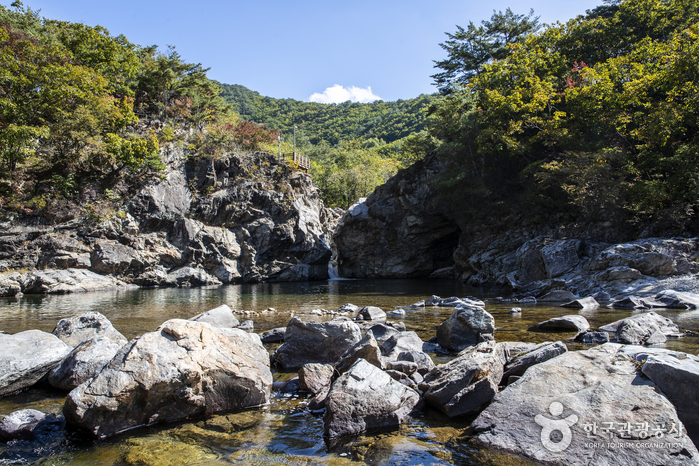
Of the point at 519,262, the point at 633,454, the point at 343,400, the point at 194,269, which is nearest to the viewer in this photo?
the point at 633,454

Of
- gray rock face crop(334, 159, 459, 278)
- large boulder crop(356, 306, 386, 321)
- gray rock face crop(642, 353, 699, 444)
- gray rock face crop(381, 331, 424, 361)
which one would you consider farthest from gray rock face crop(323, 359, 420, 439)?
gray rock face crop(334, 159, 459, 278)

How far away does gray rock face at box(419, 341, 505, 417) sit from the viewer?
5.05 meters

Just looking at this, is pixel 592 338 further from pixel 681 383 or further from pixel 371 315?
pixel 371 315

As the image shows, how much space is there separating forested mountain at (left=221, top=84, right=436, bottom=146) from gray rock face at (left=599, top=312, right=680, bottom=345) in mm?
89950

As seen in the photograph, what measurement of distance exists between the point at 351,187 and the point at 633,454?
61482mm

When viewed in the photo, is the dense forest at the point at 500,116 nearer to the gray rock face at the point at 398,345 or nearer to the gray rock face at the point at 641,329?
the gray rock face at the point at 641,329

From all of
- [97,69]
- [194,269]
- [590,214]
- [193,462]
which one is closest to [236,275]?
[194,269]

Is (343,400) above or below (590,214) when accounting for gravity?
below

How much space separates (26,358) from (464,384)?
7121mm

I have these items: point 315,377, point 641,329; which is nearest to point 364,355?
point 315,377

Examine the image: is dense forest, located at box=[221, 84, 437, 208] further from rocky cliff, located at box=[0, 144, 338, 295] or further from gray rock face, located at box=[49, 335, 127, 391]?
gray rock face, located at box=[49, 335, 127, 391]

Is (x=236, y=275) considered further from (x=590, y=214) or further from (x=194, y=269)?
(x=590, y=214)

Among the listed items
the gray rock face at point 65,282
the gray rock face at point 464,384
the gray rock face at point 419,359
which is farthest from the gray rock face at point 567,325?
the gray rock face at point 65,282

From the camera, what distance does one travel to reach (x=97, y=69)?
1337 inches
